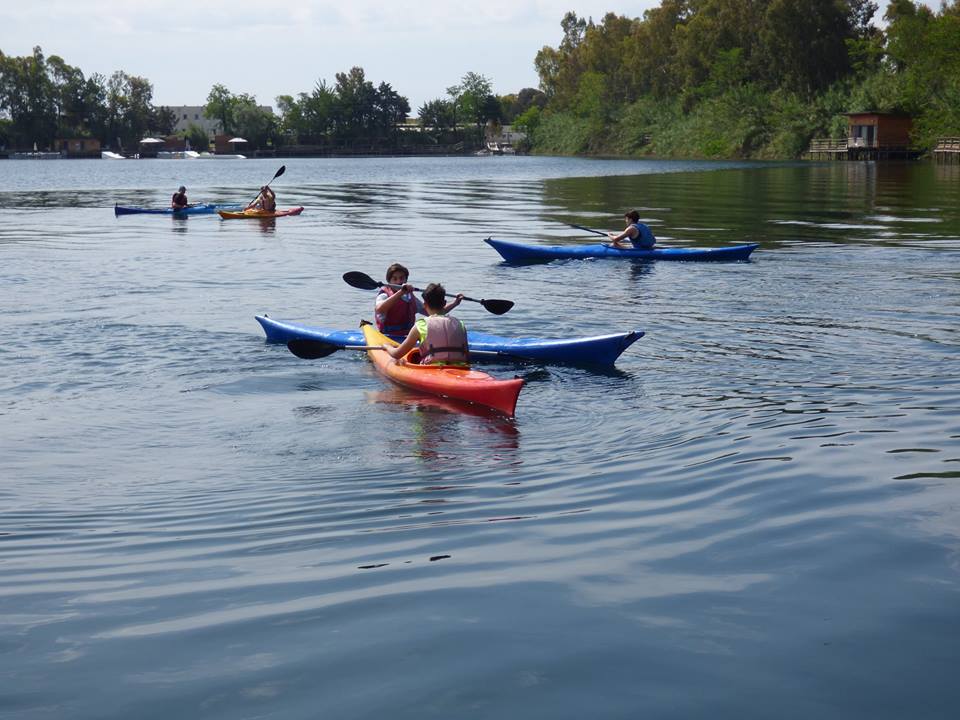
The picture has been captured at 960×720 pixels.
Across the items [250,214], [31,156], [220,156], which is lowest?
[250,214]

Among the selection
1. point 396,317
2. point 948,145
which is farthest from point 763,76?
point 396,317

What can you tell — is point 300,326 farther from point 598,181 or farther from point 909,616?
point 598,181

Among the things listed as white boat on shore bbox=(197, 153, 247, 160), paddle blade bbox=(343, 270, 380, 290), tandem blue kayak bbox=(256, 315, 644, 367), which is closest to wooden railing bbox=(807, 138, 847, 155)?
paddle blade bbox=(343, 270, 380, 290)

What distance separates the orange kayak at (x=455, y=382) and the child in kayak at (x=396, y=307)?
32.7 inches

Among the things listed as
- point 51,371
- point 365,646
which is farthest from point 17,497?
point 51,371

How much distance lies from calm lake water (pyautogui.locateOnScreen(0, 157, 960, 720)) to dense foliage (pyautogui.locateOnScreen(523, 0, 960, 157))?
70759mm

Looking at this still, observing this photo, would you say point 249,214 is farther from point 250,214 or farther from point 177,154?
point 177,154

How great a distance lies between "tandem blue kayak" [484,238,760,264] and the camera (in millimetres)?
22438

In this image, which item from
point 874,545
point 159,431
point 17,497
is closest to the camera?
point 874,545

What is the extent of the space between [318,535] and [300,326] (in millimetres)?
7734

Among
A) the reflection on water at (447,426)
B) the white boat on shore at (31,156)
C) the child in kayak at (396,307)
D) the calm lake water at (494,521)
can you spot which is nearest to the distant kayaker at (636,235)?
the calm lake water at (494,521)

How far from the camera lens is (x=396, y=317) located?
13305mm

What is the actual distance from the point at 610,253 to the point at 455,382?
41.6 ft

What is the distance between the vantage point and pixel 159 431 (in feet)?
32.4
